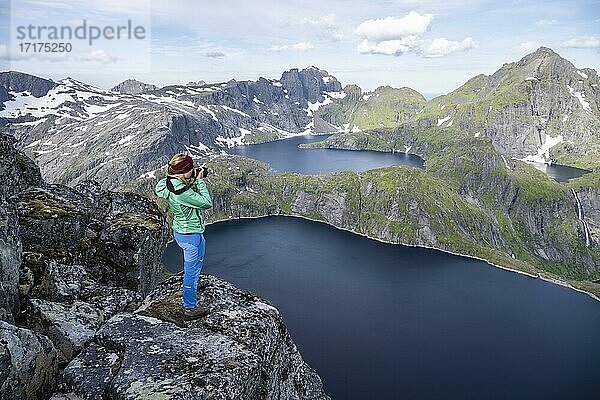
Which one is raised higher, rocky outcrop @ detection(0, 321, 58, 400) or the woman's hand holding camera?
the woman's hand holding camera

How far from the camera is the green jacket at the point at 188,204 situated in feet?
45.2

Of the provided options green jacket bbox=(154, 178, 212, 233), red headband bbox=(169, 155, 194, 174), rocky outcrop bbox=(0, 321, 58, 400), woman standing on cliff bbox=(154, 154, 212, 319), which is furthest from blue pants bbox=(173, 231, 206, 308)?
rocky outcrop bbox=(0, 321, 58, 400)

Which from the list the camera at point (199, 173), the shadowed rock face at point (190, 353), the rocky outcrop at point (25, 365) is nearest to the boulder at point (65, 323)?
the rocky outcrop at point (25, 365)

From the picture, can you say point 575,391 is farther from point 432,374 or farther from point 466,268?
point 466,268

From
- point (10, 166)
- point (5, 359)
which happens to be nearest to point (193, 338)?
point (5, 359)

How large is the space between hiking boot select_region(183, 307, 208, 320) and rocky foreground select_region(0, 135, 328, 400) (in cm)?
23

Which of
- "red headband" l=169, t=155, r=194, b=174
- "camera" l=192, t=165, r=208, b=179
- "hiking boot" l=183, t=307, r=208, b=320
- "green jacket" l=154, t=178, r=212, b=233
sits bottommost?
"hiking boot" l=183, t=307, r=208, b=320

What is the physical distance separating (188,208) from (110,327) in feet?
13.3

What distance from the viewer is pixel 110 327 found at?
13.2m

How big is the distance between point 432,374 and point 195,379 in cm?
8639

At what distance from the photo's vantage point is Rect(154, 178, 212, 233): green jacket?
13.8 meters

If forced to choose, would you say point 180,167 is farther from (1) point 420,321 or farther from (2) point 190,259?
(1) point 420,321

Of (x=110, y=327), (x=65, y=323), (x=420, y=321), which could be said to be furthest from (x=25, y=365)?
(x=420, y=321)

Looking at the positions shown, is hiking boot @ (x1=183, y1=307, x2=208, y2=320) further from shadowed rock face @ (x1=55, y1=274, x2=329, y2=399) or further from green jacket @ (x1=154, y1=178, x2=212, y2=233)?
green jacket @ (x1=154, y1=178, x2=212, y2=233)
